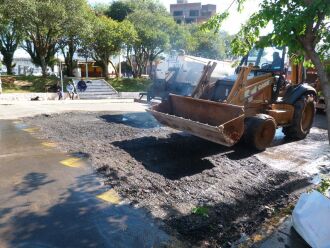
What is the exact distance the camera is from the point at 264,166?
6.89m

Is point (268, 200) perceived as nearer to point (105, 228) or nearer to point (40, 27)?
point (105, 228)

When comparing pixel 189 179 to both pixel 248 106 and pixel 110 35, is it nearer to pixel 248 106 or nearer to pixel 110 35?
pixel 248 106

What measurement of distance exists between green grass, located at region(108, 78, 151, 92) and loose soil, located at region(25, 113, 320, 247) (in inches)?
733

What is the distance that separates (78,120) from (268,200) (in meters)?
7.99

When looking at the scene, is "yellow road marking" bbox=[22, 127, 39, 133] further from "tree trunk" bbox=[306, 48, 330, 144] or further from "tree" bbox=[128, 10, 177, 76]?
"tree" bbox=[128, 10, 177, 76]

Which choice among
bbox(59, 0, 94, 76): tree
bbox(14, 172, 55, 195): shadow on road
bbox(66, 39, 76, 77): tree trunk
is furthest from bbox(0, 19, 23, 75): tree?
bbox(14, 172, 55, 195): shadow on road

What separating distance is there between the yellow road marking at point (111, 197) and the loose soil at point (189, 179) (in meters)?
0.10

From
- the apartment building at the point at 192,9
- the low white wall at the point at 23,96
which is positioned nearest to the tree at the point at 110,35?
the low white wall at the point at 23,96

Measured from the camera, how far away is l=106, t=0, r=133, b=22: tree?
120ft

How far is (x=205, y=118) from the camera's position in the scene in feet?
26.5

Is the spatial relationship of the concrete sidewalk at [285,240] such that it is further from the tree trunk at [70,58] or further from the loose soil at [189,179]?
the tree trunk at [70,58]

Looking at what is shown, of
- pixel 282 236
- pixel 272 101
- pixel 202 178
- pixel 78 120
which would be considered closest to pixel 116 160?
pixel 202 178

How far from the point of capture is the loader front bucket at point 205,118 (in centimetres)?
679

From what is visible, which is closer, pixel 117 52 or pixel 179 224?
pixel 179 224
